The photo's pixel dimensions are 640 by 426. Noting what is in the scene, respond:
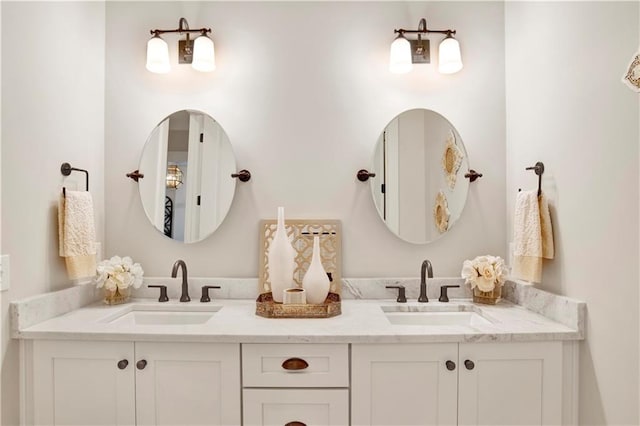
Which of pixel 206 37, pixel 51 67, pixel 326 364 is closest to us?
pixel 326 364

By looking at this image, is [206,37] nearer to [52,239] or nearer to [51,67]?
[51,67]

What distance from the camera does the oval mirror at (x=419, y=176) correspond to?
2.06 meters

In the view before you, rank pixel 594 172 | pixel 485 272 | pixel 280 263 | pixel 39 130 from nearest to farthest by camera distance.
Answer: pixel 594 172 < pixel 39 130 < pixel 280 263 < pixel 485 272

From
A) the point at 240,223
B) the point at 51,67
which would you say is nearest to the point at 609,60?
the point at 240,223

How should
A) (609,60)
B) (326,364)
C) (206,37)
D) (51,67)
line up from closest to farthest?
(609,60)
(326,364)
(51,67)
(206,37)

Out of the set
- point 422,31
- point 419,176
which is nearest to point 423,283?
point 419,176

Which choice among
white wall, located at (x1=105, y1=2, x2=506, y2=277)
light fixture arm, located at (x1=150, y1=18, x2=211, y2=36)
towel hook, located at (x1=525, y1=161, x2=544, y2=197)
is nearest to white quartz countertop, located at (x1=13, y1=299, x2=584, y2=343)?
white wall, located at (x1=105, y1=2, x2=506, y2=277)

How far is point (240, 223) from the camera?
2.10 metres

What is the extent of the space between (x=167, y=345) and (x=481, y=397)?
3.88 ft

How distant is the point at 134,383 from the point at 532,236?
66.1 inches

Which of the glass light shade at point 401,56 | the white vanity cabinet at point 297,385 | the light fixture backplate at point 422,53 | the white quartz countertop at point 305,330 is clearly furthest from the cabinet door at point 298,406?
the light fixture backplate at point 422,53

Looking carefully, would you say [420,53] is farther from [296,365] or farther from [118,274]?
[118,274]

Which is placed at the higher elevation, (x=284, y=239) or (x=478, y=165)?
(x=478, y=165)

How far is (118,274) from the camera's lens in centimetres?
191
